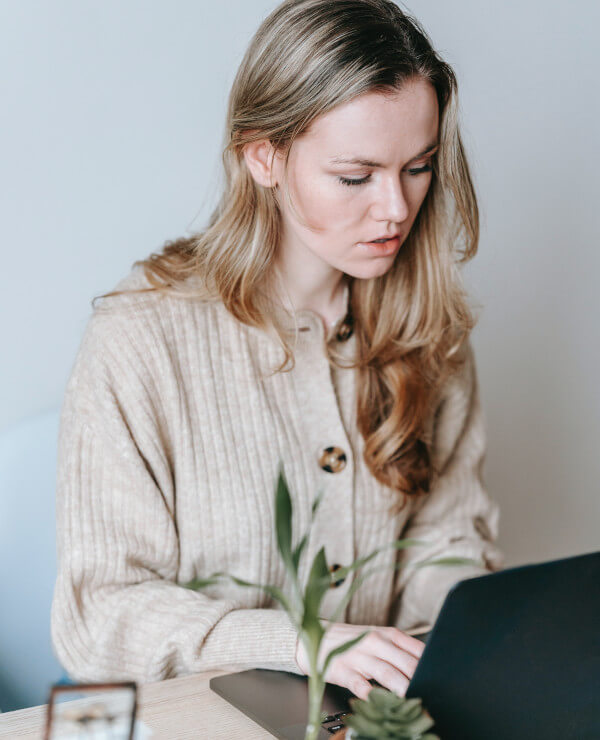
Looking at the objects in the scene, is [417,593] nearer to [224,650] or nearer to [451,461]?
[451,461]

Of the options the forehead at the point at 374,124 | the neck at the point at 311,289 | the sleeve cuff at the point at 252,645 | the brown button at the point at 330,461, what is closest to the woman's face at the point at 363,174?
the forehead at the point at 374,124

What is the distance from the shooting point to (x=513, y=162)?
2.06 m

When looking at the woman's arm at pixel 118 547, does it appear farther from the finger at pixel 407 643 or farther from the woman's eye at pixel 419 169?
the woman's eye at pixel 419 169

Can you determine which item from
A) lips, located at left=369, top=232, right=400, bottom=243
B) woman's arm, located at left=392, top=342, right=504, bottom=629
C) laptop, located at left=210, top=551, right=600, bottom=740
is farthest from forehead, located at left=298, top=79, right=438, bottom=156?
laptop, located at left=210, top=551, right=600, bottom=740

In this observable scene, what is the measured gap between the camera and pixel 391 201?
1181 millimetres

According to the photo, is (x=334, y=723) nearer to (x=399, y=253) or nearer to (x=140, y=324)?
(x=140, y=324)

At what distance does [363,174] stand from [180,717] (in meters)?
0.68

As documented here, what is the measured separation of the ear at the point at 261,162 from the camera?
122 centimetres

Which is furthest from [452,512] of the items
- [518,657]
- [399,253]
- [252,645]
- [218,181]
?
[518,657]

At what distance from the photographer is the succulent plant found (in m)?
0.66

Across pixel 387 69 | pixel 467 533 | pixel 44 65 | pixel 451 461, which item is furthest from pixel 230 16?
pixel 467 533

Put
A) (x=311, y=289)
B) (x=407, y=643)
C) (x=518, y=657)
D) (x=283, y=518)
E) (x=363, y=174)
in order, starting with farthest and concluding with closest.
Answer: (x=311, y=289) < (x=363, y=174) < (x=407, y=643) < (x=518, y=657) < (x=283, y=518)

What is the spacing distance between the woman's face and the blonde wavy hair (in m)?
0.02

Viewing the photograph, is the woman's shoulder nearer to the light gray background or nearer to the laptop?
the light gray background
